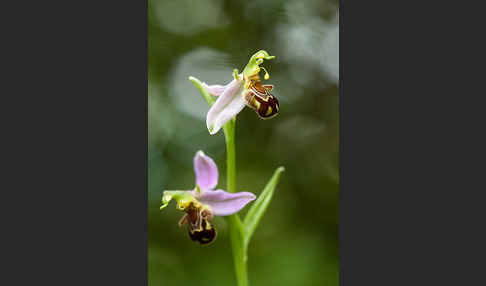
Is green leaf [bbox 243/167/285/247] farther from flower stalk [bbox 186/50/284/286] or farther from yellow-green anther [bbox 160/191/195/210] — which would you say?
yellow-green anther [bbox 160/191/195/210]

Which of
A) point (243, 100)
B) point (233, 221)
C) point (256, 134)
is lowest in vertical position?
point (233, 221)

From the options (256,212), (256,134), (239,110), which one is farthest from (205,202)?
(256,134)

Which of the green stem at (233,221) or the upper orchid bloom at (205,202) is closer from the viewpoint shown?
the upper orchid bloom at (205,202)

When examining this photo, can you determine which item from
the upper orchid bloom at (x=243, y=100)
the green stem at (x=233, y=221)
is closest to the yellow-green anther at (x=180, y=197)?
the green stem at (x=233, y=221)

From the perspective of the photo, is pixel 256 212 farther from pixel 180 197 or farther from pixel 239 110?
pixel 239 110

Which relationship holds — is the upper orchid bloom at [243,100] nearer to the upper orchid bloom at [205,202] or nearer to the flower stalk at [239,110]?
the flower stalk at [239,110]

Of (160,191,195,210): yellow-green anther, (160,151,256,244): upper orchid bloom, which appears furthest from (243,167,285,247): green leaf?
(160,191,195,210): yellow-green anther
